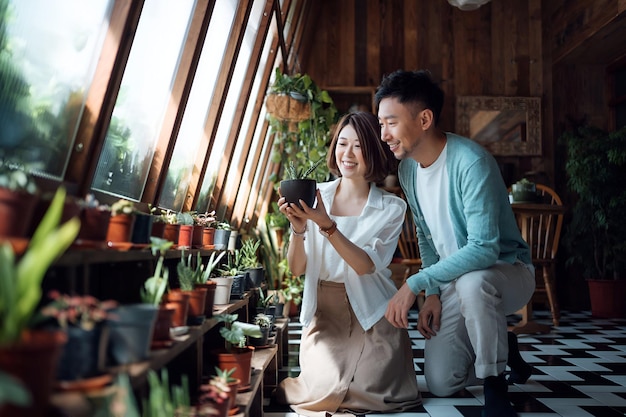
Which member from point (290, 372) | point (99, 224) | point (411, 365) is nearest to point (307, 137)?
point (290, 372)

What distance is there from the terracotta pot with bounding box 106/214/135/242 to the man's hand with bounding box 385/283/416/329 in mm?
1149

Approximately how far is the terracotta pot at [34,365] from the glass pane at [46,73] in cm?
68

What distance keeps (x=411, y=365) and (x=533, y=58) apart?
5.93 m

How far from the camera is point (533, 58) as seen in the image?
24.0 feet

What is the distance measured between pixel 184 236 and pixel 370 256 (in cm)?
77

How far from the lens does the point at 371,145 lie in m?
2.55

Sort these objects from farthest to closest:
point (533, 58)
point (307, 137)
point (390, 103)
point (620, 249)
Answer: point (533, 58) < point (620, 249) < point (307, 137) < point (390, 103)

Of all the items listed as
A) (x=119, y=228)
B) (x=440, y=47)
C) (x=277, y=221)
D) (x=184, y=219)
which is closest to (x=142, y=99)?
(x=184, y=219)

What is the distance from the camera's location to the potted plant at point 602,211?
600 centimetres

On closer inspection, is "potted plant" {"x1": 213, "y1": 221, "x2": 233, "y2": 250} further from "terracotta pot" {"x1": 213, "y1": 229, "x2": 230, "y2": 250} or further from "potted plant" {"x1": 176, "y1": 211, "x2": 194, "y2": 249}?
"potted plant" {"x1": 176, "y1": 211, "x2": 194, "y2": 249}

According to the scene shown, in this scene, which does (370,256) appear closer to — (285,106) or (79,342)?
(79,342)

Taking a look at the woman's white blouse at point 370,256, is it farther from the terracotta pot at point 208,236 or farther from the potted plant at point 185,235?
the potted plant at point 185,235

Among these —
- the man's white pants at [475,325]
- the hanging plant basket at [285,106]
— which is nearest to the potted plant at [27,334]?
the man's white pants at [475,325]

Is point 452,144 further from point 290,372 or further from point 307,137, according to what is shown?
point 307,137
